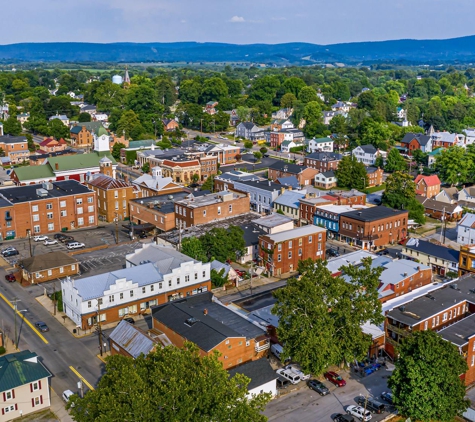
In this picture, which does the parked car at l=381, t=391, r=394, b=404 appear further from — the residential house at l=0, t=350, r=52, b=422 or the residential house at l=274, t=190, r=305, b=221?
the residential house at l=274, t=190, r=305, b=221

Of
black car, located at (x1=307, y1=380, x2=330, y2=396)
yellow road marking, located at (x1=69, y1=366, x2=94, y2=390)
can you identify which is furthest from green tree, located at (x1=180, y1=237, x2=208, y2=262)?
black car, located at (x1=307, y1=380, x2=330, y2=396)

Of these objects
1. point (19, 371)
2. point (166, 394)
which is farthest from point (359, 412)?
point (19, 371)

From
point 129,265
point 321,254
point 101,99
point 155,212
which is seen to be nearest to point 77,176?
point 155,212

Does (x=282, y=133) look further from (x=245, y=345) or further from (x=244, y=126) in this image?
(x=245, y=345)

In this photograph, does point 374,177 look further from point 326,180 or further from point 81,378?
point 81,378

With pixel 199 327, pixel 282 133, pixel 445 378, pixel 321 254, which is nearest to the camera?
pixel 445 378

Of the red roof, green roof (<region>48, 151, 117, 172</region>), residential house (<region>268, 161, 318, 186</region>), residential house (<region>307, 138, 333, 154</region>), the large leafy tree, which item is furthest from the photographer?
residential house (<region>307, 138, 333, 154</region>)

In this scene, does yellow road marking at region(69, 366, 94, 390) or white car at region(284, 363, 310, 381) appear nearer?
yellow road marking at region(69, 366, 94, 390)

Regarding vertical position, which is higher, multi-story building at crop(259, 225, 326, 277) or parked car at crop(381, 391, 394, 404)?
multi-story building at crop(259, 225, 326, 277)
